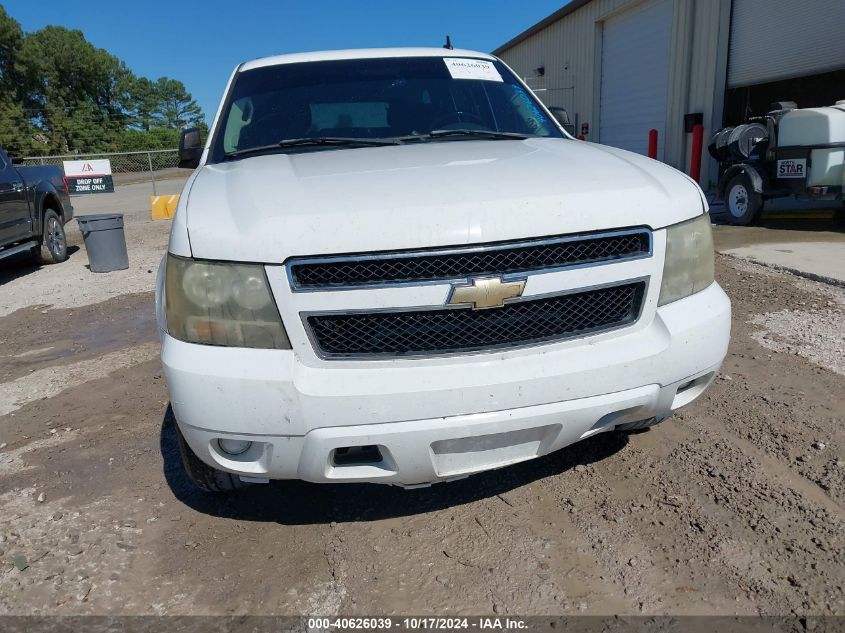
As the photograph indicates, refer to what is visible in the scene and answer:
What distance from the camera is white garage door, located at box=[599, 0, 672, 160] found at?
48.8 ft

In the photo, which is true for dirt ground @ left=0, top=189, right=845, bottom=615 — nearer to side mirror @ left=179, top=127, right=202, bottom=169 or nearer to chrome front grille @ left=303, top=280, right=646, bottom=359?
chrome front grille @ left=303, top=280, right=646, bottom=359

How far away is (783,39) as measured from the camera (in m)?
11.5

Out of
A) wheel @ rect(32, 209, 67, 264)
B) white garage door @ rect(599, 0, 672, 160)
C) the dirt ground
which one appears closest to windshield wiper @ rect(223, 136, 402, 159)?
the dirt ground

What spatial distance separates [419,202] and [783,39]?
40.8 feet

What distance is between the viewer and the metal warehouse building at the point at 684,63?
11.4 meters

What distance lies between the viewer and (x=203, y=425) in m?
2.02

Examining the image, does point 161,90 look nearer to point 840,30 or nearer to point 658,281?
point 840,30

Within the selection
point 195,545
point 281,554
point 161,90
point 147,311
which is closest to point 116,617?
point 195,545

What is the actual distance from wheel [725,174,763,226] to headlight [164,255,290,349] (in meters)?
8.78

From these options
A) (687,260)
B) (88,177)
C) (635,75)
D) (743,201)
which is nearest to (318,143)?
(687,260)

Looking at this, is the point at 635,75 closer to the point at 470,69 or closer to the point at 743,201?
the point at 743,201

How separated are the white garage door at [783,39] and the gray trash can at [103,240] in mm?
11445

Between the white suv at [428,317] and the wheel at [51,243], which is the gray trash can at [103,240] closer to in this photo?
the wheel at [51,243]

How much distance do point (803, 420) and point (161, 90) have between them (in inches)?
3789
